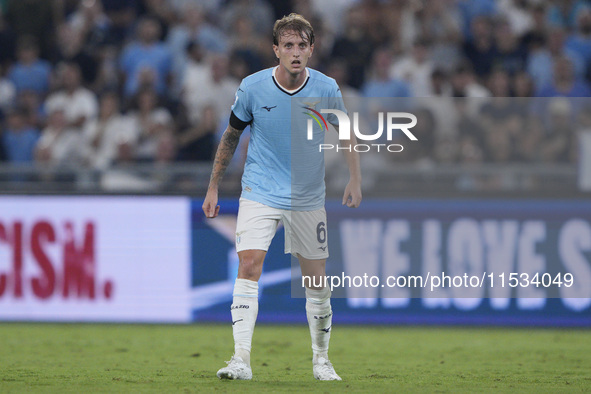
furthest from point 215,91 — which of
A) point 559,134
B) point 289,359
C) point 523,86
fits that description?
point 289,359

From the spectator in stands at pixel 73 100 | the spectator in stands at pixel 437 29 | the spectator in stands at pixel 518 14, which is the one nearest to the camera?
the spectator in stands at pixel 73 100

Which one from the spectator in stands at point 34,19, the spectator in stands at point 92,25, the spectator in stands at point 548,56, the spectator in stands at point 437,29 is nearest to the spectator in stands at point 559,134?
the spectator in stands at point 548,56

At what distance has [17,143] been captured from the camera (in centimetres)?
1193

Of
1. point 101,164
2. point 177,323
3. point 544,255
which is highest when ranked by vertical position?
point 101,164

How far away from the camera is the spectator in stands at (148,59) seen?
493 inches

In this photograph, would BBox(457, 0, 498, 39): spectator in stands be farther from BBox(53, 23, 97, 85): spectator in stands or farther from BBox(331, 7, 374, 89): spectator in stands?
BBox(53, 23, 97, 85): spectator in stands

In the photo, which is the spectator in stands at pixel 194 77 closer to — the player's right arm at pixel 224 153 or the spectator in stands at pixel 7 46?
the spectator in stands at pixel 7 46

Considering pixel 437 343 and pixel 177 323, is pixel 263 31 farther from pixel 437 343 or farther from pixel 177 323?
pixel 437 343

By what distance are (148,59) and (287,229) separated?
690cm

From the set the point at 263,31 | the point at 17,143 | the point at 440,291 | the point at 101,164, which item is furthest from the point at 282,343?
the point at 263,31

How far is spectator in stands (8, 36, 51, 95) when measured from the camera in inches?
509

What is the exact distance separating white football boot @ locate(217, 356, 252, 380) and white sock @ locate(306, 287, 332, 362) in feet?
1.72

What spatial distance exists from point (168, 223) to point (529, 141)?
3795 millimetres

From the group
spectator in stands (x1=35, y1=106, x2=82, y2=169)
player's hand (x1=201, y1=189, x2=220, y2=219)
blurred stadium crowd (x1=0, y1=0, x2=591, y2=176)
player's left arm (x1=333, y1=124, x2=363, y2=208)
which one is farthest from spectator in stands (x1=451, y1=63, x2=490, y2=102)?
player's hand (x1=201, y1=189, x2=220, y2=219)
